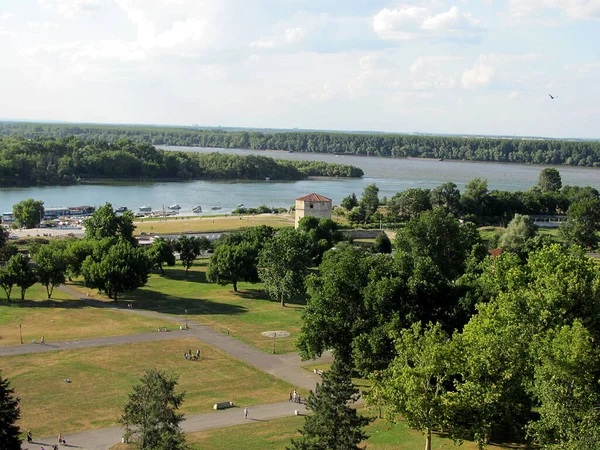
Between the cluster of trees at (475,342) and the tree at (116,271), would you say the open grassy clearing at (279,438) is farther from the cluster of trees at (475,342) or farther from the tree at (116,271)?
the tree at (116,271)

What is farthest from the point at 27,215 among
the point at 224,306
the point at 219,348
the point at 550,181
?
the point at 550,181

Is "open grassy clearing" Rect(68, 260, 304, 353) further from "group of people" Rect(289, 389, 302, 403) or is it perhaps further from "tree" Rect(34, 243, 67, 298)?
"group of people" Rect(289, 389, 302, 403)

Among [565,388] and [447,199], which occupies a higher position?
[447,199]

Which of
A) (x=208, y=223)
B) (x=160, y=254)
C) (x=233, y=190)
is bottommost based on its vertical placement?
(x=208, y=223)

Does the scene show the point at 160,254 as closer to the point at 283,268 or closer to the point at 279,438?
the point at 283,268

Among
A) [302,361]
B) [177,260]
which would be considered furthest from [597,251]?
[302,361]

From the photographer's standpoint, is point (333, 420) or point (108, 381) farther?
point (108, 381)

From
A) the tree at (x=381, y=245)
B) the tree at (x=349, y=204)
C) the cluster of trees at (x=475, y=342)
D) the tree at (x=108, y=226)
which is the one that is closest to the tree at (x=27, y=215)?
the tree at (x=108, y=226)
